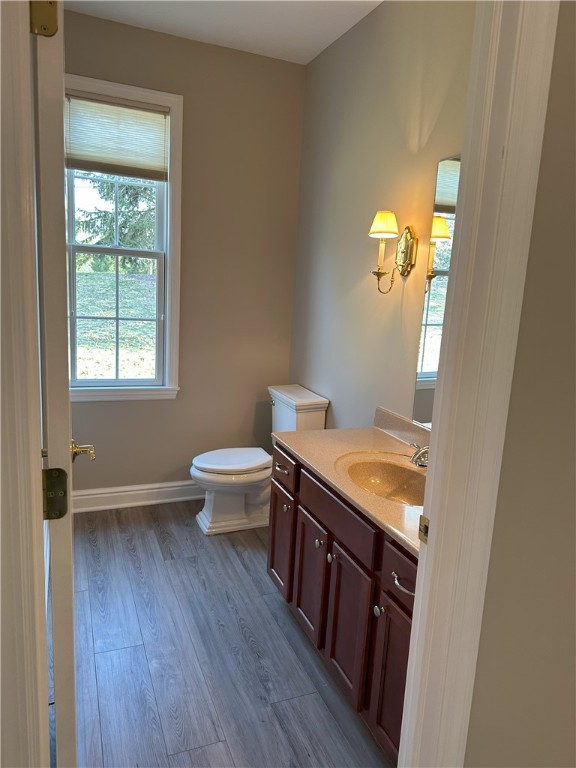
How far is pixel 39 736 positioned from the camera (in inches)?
Result: 38.1

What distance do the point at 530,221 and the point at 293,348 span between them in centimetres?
274

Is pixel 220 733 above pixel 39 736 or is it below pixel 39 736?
below

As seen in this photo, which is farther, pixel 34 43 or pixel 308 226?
pixel 308 226

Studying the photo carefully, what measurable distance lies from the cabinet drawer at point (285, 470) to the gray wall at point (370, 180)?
0.60 m

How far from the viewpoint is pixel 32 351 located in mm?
857

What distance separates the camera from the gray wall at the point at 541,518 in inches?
38.6

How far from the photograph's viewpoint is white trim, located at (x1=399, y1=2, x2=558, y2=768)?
0.92 metres

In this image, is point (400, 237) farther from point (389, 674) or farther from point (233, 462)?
point (389, 674)

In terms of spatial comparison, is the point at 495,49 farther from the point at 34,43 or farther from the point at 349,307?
the point at 349,307

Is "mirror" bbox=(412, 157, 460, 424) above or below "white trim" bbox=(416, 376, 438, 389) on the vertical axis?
above

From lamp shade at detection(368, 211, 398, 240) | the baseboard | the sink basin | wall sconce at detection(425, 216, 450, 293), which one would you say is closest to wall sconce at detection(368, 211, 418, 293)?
lamp shade at detection(368, 211, 398, 240)

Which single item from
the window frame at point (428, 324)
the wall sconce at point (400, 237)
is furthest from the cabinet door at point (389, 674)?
the wall sconce at point (400, 237)

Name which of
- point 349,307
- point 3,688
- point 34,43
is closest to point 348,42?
point 349,307

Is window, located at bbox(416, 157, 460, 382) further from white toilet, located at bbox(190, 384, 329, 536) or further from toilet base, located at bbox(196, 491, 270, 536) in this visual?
toilet base, located at bbox(196, 491, 270, 536)
